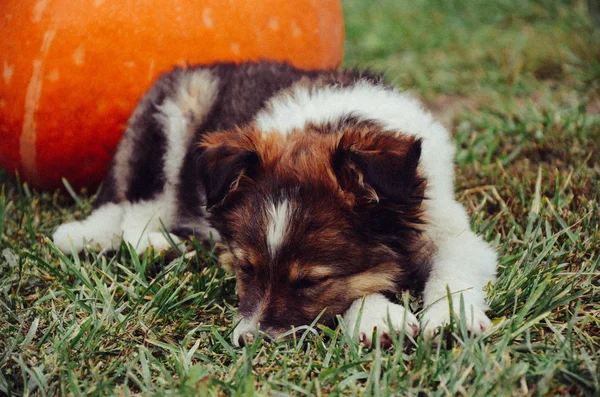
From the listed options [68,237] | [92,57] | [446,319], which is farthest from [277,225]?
[92,57]

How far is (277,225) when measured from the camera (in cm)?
297

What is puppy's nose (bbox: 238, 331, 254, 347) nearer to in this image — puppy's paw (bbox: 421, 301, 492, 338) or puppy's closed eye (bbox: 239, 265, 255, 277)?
puppy's closed eye (bbox: 239, 265, 255, 277)

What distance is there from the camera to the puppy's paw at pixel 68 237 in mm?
3969

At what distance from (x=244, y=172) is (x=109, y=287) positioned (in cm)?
107

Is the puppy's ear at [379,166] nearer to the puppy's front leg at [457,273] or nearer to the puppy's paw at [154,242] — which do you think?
the puppy's front leg at [457,273]

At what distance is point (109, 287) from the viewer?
11.8 feet

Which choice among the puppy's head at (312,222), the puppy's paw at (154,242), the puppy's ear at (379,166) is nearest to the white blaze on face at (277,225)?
the puppy's head at (312,222)

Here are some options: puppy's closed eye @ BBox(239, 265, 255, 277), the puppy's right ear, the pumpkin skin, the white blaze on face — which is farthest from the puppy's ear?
the pumpkin skin

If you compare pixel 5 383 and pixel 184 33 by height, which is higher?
pixel 184 33

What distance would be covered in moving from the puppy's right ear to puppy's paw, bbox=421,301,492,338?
106cm

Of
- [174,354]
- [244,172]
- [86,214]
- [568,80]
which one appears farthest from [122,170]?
[568,80]

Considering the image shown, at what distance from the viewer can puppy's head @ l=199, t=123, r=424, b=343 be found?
117 inches

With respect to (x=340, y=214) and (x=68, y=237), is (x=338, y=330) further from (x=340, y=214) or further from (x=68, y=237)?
(x=68, y=237)

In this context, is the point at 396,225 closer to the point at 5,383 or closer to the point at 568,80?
the point at 5,383
